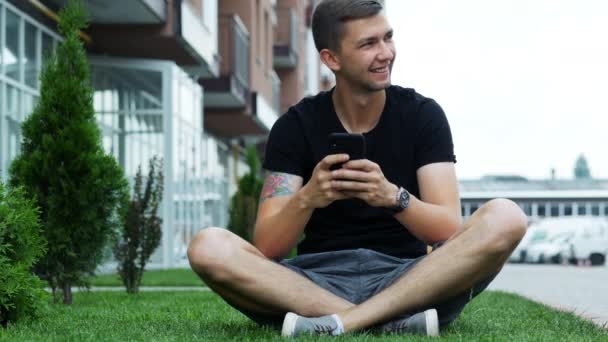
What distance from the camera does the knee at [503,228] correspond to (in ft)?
15.7

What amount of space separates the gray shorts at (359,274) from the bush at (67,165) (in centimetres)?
484

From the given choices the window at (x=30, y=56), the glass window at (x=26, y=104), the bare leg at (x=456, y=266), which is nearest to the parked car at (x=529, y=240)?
the window at (x=30, y=56)

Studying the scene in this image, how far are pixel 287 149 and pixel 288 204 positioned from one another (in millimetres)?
374

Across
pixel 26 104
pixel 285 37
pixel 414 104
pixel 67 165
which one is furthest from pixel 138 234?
pixel 285 37

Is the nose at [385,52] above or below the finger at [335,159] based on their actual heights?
above

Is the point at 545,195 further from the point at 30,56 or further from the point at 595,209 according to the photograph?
the point at 30,56

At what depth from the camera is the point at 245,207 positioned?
22438mm

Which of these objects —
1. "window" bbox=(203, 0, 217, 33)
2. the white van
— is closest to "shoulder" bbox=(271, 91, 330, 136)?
"window" bbox=(203, 0, 217, 33)

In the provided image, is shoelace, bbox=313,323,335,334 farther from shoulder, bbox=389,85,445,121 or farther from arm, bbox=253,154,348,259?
shoulder, bbox=389,85,445,121

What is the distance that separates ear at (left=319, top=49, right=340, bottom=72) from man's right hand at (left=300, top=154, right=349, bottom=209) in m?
0.61

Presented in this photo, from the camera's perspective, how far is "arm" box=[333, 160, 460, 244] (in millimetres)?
4684

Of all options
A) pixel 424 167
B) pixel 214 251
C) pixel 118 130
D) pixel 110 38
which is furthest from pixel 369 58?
pixel 118 130

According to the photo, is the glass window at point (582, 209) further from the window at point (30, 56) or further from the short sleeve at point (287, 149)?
the short sleeve at point (287, 149)

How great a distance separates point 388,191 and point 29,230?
2.08 metres
